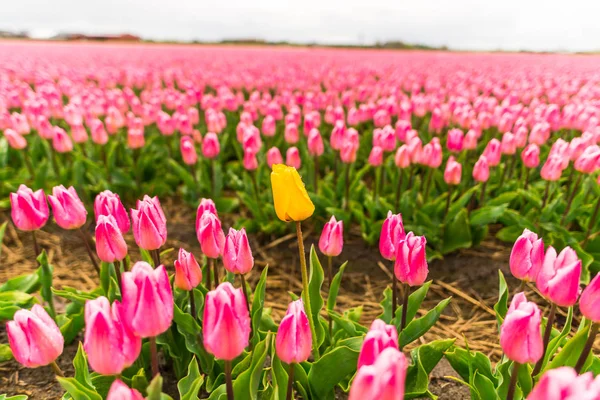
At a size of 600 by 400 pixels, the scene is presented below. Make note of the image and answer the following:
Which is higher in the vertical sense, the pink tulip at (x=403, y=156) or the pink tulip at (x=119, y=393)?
the pink tulip at (x=403, y=156)

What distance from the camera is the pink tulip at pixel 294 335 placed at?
116 centimetres

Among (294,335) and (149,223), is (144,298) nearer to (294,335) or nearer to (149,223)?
(294,335)

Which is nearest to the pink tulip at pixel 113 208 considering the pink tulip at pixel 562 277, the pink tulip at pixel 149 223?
the pink tulip at pixel 149 223

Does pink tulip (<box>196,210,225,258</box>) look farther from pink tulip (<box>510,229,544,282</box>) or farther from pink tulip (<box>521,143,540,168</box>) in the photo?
pink tulip (<box>521,143,540,168</box>)

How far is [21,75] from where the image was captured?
7.79 m

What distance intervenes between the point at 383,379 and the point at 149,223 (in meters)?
0.97

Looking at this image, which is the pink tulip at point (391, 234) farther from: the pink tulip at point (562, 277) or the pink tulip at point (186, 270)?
the pink tulip at point (186, 270)

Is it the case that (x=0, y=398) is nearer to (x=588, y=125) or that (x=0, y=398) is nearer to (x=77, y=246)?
(x=77, y=246)

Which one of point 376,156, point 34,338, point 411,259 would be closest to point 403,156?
point 376,156

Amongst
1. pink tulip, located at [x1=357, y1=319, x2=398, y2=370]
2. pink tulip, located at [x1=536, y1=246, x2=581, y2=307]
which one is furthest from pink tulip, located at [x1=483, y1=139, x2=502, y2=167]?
pink tulip, located at [x1=357, y1=319, x2=398, y2=370]

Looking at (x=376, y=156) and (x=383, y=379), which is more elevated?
(x=383, y=379)

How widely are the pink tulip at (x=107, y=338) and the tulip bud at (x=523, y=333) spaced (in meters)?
0.90

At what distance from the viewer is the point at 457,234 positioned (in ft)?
9.93

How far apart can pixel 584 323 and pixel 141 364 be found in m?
1.67
